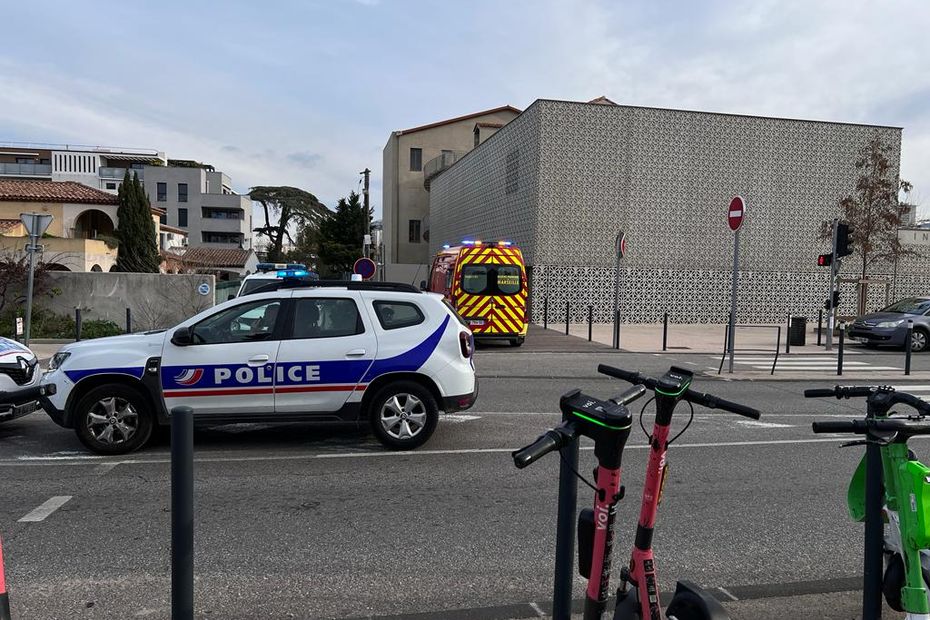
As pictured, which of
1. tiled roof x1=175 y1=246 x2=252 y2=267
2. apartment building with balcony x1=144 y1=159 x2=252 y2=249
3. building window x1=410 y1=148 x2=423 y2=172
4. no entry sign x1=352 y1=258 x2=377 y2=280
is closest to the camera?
no entry sign x1=352 y1=258 x2=377 y2=280

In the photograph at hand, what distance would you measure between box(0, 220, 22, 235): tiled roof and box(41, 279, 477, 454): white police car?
31454mm

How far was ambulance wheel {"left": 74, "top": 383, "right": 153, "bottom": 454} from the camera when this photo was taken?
6.75 metres

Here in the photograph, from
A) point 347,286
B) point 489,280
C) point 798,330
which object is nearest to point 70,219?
point 489,280

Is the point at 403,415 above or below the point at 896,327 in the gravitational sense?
below

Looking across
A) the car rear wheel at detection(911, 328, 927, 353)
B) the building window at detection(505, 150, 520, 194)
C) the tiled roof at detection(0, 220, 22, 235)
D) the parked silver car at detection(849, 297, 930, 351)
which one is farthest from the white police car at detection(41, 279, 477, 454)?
the tiled roof at detection(0, 220, 22, 235)

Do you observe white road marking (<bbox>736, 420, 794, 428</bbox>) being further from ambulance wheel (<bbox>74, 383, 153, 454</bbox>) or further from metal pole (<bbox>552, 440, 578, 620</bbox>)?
ambulance wheel (<bbox>74, 383, 153, 454</bbox>)

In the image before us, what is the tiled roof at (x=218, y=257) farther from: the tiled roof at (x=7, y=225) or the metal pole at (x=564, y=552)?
the metal pole at (x=564, y=552)

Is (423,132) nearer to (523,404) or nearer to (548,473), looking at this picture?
(523,404)

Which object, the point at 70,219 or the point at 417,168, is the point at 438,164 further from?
the point at 70,219

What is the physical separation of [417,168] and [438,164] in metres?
4.44

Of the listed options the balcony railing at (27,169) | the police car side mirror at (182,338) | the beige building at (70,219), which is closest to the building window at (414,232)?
the beige building at (70,219)

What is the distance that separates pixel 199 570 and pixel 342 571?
0.83m

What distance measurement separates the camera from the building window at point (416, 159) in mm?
53281

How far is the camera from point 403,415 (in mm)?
7055
